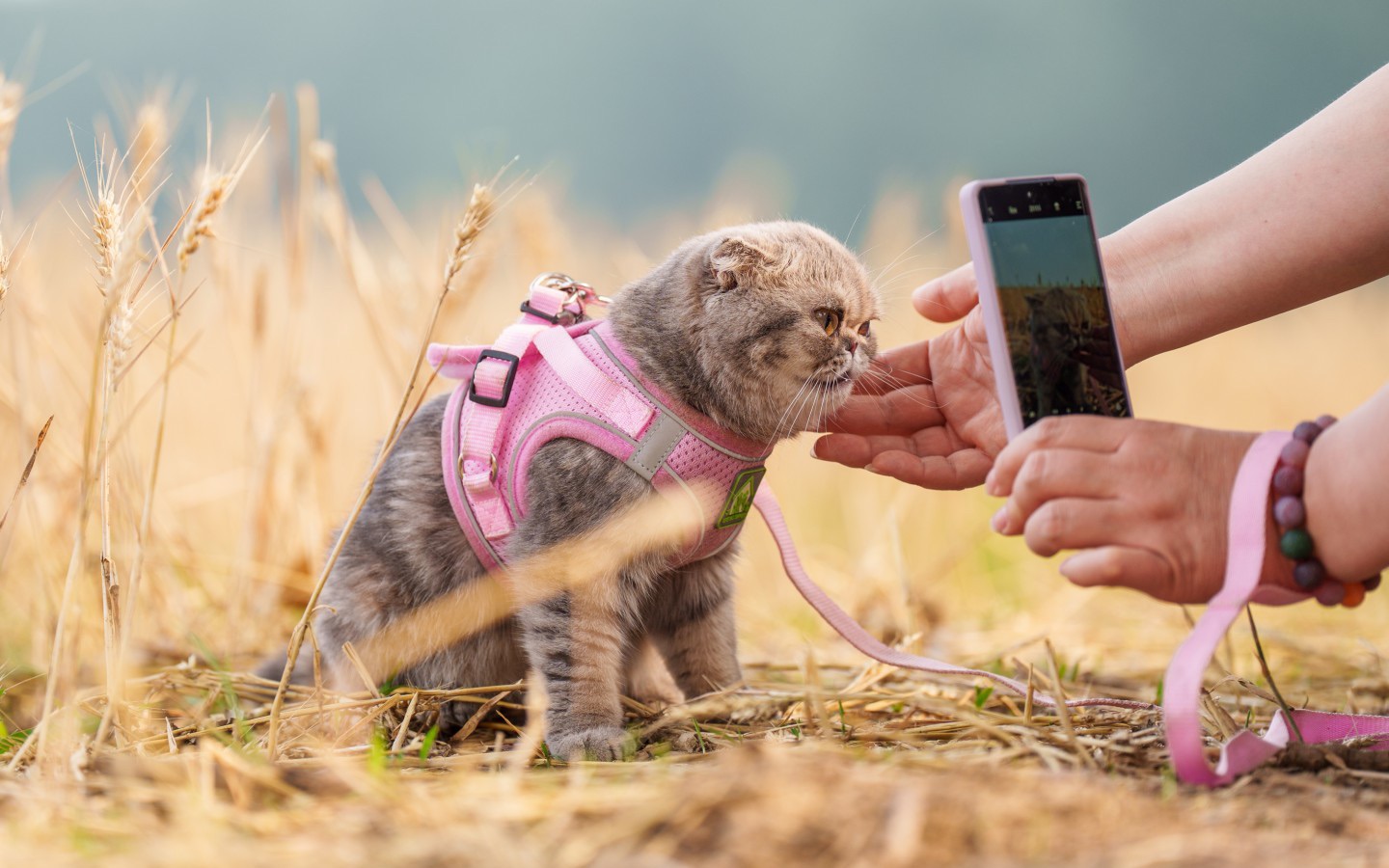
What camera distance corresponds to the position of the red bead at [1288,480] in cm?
128

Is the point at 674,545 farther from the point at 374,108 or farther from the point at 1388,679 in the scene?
the point at 374,108

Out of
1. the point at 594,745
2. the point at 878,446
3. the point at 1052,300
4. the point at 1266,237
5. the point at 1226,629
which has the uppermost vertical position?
the point at 1266,237

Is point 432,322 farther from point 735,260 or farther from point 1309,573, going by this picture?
point 1309,573

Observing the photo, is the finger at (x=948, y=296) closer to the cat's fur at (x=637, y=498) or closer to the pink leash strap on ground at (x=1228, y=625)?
the cat's fur at (x=637, y=498)

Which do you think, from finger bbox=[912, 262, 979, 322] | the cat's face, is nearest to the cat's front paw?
the cat's face

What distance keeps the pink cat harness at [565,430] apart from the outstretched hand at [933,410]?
222 millimetres

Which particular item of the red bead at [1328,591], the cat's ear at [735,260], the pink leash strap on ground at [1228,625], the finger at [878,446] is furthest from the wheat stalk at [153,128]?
the red bead at [1328,591]

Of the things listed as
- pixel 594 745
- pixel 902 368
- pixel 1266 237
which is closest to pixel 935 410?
pixel 902 368

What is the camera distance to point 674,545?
5.92 ft

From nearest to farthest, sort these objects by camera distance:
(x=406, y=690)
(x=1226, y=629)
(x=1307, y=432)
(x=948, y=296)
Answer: (x=1226, y=629), (x=1307, y=432), (x=406, y=690), (x=948, y=296)

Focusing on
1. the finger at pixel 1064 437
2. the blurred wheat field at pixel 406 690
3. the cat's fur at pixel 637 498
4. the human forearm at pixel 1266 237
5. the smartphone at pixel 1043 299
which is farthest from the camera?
the cat's fur at pixel 637 498

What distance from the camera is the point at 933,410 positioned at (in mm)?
1995

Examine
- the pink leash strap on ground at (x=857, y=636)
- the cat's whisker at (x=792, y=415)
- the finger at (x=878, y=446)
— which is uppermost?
the cat's whisker at (x=792, y=415)

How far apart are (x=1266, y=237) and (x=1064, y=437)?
0.71 m
